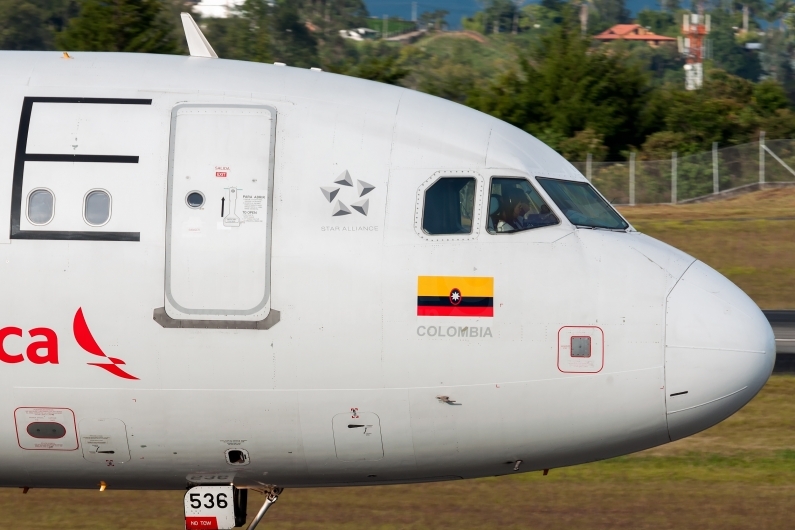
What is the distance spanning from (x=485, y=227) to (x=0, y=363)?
4266mm

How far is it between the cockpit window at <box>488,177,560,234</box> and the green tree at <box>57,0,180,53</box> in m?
37.5

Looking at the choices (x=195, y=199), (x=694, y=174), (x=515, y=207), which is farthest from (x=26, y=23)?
(x=515, y=207)

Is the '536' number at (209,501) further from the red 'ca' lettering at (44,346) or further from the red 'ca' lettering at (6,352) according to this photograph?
the red 'ca' lettering at (6,352)

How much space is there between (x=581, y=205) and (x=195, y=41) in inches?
163

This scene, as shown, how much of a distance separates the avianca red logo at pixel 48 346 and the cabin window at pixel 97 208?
76cm

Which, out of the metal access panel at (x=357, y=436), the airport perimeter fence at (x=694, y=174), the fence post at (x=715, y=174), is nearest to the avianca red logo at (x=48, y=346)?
the metal access panel at (x=357, y=436)

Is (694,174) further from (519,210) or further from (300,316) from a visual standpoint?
(300,316)

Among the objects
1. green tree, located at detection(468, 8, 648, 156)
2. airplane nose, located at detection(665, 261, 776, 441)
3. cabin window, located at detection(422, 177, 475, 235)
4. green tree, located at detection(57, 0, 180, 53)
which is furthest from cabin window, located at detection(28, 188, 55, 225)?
green tree, located at detection(468, 8, 648, 156)

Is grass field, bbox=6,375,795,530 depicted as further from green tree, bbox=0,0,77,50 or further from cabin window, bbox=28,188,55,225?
green tree, bbox=0,0,77,50

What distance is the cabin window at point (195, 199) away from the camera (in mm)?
9477

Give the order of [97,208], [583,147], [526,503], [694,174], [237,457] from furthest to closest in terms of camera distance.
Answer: [583,147], [694,174], [526,503], [237,457], [97,208]

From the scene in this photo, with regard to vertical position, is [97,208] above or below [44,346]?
above

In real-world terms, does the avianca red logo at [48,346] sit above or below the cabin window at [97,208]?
below

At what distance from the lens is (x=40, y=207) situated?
946cm
